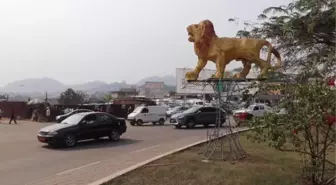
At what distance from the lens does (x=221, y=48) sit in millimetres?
13047

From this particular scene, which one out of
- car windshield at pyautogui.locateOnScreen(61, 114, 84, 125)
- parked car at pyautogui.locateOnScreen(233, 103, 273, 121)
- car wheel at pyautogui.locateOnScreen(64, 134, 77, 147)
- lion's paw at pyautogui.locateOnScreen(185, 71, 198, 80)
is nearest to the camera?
parked car at pyautogui.locateOnScreen(233, 103, 273, 121)

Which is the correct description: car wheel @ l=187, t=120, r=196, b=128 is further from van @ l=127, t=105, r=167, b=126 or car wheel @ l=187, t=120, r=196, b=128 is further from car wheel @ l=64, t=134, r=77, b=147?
car wheel @ l=64, t=134, r=77, b=147

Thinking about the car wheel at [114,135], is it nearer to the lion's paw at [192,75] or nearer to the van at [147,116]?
the lion's paw at [192,75]

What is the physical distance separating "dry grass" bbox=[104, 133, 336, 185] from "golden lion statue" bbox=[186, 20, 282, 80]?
114 inches

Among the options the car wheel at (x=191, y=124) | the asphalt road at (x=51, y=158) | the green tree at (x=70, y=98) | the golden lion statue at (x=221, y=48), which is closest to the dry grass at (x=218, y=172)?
the asphalt road at (x=51, y=158)

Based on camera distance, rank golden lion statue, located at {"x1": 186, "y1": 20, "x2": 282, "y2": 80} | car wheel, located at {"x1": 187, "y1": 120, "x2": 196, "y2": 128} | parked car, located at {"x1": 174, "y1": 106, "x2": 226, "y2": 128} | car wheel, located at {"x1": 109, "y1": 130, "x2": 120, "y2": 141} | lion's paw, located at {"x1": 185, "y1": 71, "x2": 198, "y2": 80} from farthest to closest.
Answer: car wheel, located at {"x1": 187, "y1": 120, "x2": 196, "y2": 128}
parked car, located at {"x1": 174, "y1": 106, "x2": 226, "y2": 128}
car wheel, located at {"x1": 109, "y1": 130, "x2": 120, "y2": 141}
lion's paw, located at {"x1": 185, "y1": 71, "x2": 198, "y2": 80}
golden lion statue, located at {"x1": 186, "y1": 20, "x2": 282, "y2": 80}

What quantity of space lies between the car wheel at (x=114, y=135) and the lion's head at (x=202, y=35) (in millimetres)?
7384

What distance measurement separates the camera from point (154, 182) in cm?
848

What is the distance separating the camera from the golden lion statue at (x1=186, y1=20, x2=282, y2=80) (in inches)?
510

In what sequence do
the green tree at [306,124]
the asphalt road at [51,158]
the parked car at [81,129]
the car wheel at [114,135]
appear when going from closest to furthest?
1. the green tree at [306,124]
2. the asphalt road at [51,158]
3. the parked car at [81,129]
4. the car wheel at [114,135]

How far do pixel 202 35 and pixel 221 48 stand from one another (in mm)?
737

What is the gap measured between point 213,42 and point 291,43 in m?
3.31

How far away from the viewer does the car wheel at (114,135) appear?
19047 millimetres

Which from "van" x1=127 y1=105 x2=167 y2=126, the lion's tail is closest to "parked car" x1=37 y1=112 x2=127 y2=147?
the lion's tail
